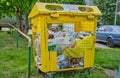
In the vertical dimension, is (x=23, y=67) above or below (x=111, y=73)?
above

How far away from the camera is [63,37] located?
5.26 metres

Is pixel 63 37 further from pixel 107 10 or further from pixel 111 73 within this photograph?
pixel 107 10

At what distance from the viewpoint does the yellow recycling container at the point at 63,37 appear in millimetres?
5090

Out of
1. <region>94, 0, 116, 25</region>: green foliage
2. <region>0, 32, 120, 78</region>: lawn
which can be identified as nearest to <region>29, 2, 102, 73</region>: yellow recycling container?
<region>0, 32, 120, 78</region>: lawn

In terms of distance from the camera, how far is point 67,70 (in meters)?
5.38

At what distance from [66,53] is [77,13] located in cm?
82

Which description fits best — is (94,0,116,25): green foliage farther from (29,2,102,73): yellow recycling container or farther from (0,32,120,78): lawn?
(29,2,102,73): yellow recycling container

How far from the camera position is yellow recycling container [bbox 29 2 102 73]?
200 inches

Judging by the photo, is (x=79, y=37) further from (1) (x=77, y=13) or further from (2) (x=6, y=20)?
(2) (x=6, y=20)

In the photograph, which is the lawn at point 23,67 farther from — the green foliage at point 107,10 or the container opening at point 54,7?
the green foliage at point 107,10

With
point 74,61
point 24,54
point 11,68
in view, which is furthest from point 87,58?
point 24,54

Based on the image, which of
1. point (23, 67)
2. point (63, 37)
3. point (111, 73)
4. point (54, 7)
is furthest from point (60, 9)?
point (111, 73)

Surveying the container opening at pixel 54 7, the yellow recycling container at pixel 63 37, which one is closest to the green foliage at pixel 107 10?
the yellow recycling container at pixel 63 37

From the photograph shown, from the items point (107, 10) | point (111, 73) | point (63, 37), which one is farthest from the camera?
point (107, 10)
